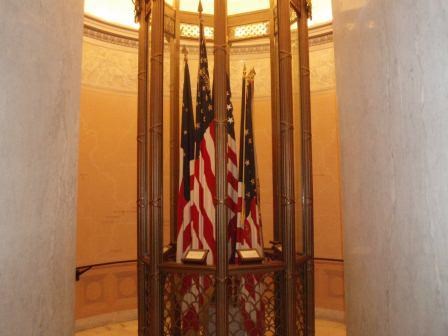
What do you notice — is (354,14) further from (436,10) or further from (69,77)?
(69,77)

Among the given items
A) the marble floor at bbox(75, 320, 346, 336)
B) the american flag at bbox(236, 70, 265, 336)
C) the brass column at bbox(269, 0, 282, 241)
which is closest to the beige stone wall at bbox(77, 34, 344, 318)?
the marble floor at bbox(75, 320, 346, 336)

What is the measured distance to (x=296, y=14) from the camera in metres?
2.81

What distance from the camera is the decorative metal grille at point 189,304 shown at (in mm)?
2332

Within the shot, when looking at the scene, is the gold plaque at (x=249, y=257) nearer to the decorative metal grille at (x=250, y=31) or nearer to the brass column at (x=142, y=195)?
the brass column at (x=142, y=195)

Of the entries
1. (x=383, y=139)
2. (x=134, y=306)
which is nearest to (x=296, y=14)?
(x=383, y=139)

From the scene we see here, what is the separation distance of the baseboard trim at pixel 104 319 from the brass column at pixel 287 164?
→ 2549 millimetres

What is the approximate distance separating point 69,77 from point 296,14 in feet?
5.88

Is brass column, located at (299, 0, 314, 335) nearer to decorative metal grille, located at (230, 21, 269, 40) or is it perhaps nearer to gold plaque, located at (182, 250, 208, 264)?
decorative metal grille, located at (230, 21, 269, 40)

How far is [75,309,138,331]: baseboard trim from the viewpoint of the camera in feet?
13.2

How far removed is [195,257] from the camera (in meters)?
2.34

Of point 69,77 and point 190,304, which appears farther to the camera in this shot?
point 190,304

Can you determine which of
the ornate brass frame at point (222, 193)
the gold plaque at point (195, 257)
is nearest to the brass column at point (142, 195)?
the ornate brass frame at point (222, 193)

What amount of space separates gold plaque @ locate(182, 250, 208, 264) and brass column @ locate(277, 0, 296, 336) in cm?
50

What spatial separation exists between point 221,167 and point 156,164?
465 mm
